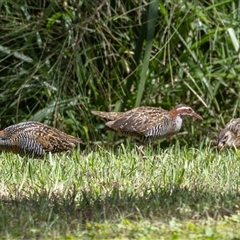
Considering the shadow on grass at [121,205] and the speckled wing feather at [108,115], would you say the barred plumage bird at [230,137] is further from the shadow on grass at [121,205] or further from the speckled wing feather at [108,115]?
the shadow on grass at [121,205]

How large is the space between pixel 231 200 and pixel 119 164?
199 cm

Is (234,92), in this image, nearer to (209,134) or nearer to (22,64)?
(209,134)

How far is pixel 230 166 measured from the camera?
9062 mm

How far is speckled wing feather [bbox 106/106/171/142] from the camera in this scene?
1175 centimetres

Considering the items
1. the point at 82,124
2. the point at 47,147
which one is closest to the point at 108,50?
the point at 82,124

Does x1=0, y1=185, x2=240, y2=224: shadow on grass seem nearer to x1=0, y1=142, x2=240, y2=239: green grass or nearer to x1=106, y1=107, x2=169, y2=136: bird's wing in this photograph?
x1=0, y1=142, x2=240, y2=239: green grass

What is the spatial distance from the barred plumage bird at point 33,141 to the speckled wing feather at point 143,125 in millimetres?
1237

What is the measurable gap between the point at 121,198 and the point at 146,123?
4.37 m

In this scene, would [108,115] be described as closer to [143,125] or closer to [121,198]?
[143,125]

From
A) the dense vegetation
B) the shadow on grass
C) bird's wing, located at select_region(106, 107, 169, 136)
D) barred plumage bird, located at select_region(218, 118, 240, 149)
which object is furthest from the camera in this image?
bird's wing, located at select_region(106, 107, 169, 136)

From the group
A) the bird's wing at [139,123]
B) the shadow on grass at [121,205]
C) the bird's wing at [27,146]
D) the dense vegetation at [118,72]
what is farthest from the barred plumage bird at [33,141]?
the shadow on grass at [121,205]

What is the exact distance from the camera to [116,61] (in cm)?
1320

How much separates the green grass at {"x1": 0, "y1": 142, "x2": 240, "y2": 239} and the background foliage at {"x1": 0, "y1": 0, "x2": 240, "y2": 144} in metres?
2.97

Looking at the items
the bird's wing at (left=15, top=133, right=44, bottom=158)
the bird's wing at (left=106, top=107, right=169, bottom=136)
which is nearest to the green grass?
the bird's wing at (left=15, top=133, right=44, bottom=158)
